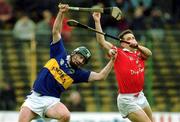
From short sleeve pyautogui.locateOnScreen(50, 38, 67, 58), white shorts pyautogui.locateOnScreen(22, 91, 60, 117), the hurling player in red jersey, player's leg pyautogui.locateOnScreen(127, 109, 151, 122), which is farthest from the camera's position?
the hurling player in red jersey

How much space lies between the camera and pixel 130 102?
52.5 ft

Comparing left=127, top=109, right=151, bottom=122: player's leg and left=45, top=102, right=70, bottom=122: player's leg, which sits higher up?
left=45, top=102, right=70, bottom=122: player's leg

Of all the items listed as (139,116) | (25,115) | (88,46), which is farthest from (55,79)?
(88,46)

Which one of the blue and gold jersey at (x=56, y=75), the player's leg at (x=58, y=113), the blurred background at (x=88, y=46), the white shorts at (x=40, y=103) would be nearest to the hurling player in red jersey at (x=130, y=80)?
the blue and gold jersey at (x=56, y=75)

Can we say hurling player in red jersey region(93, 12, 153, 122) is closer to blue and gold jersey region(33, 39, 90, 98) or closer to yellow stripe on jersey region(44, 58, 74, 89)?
Answer: blue and gold jersey region(33, 39, 90, 98)

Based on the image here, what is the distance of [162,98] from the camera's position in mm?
21047

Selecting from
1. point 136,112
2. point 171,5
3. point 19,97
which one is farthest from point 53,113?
point 171,5

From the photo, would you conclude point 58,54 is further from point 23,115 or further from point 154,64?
point 154,64

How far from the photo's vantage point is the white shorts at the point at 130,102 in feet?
52.5

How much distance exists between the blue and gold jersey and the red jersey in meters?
0.74

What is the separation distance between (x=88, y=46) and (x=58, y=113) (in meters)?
5.37

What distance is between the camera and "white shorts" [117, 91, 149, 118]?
16.0 m

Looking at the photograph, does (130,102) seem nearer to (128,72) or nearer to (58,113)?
(128,72)

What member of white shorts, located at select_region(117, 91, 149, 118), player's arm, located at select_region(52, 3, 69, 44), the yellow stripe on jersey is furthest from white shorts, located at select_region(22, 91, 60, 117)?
white shorts, located at select_region(117, 91, 149, 118)
